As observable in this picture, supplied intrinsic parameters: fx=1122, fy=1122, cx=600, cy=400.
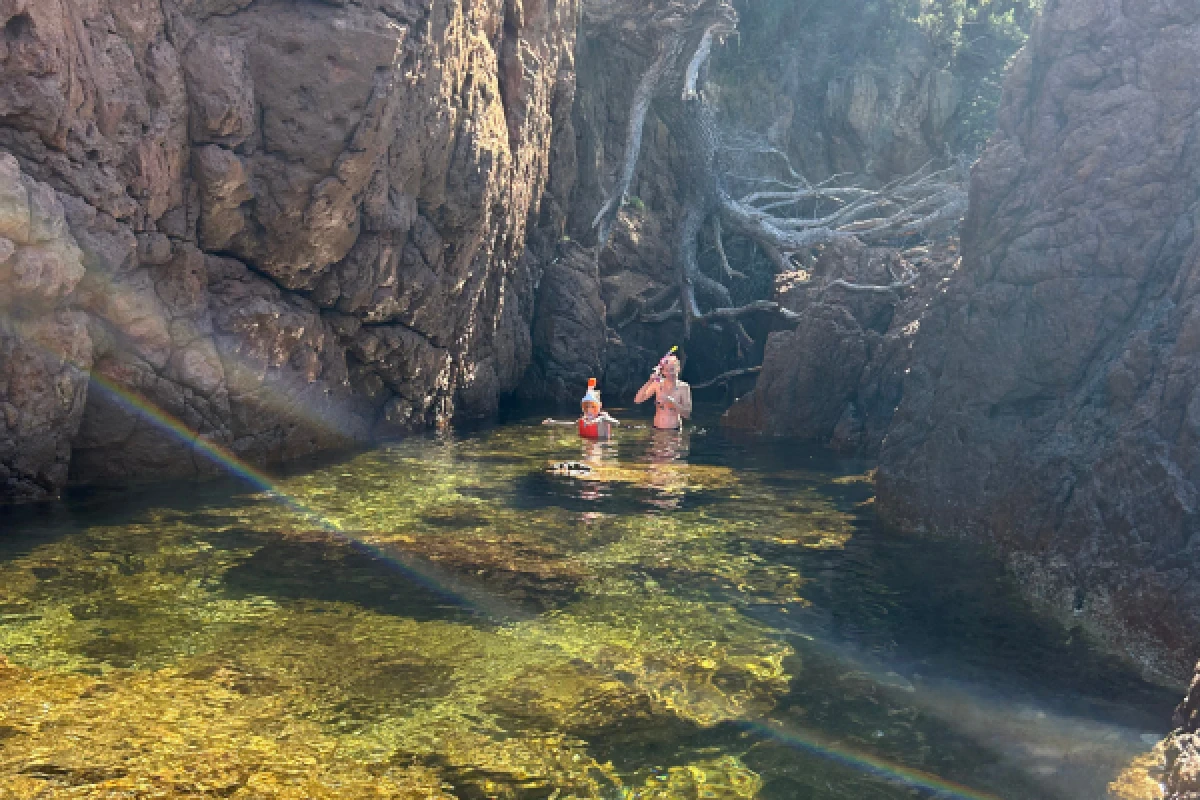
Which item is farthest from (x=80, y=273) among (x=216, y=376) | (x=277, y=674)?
(x=277, y=674)

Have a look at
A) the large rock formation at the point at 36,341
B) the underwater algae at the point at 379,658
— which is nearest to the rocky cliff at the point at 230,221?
the large rock formation at the point at 36,341

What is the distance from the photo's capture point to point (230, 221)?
1107 centimetres

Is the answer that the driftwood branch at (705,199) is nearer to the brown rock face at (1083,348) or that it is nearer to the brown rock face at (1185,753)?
the brown rock face at (1083,348)

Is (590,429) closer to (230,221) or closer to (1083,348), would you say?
(230,221)

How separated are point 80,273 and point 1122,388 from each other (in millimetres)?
7865

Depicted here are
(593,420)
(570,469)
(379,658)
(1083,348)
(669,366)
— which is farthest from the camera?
(669,366)

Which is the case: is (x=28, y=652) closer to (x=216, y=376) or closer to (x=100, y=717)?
(x=100, y=717)

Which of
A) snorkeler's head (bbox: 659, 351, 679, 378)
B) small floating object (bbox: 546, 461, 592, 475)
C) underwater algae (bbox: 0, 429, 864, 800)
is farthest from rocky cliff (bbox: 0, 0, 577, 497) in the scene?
snorkeler's head (bbox: 659, 351, 679, 378)

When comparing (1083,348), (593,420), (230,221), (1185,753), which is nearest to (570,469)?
(593,420)

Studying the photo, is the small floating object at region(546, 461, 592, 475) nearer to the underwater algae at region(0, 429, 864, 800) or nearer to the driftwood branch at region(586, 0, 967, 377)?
the underwater algae at region(0, 429, 864, 800)

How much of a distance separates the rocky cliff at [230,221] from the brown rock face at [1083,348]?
20.8 feet

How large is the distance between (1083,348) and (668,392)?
27.6 feet

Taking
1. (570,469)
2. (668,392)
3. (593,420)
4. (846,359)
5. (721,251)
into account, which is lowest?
(570,469)

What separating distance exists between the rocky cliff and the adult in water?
2955mm
